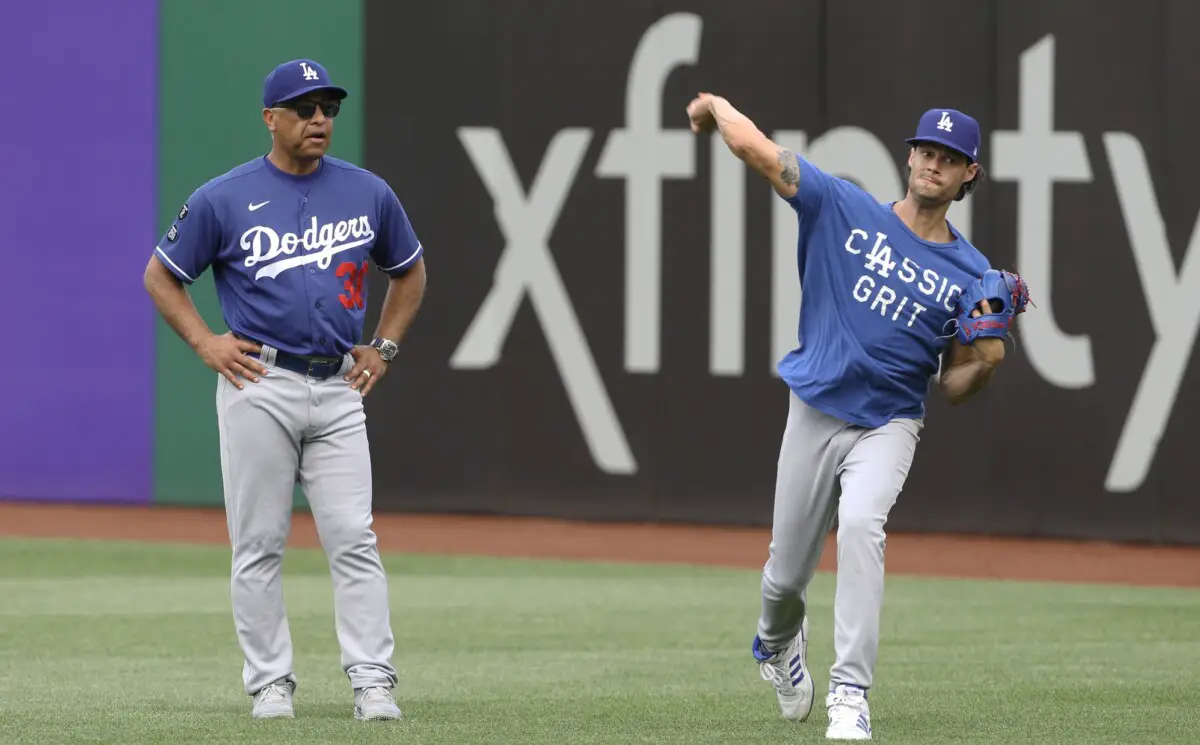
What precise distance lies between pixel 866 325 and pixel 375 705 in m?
2.04

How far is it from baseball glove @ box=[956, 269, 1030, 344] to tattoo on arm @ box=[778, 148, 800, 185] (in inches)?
26.2

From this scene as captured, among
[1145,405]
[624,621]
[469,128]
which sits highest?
[469,128]

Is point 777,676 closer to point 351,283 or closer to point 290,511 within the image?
point 290,511

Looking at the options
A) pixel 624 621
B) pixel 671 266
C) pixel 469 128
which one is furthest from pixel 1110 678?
pixel 469 128

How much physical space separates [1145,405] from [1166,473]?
488 mm

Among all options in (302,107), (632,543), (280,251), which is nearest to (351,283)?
(280,251)

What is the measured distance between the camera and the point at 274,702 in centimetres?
705

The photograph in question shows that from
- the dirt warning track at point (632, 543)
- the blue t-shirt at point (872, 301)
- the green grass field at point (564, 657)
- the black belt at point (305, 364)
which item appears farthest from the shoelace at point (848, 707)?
the dirt warning track at point (632, 543)

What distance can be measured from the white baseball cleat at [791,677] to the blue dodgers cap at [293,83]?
7.92ft

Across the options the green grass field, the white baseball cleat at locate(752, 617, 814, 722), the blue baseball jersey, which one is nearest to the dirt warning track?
the green grass field

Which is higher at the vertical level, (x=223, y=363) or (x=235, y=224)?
(x=235, y=224)

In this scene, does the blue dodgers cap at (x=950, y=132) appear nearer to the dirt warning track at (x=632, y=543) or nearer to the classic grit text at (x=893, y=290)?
the classic grit text at (x=893, y=290)

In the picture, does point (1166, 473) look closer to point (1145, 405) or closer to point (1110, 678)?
point (1145, 405)

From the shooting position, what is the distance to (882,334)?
22.7 ft
